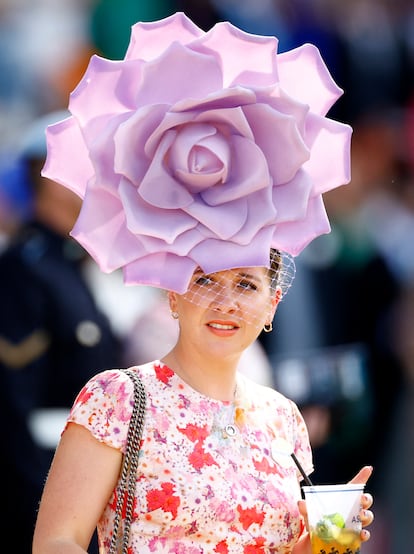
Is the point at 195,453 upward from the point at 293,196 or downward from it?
downward

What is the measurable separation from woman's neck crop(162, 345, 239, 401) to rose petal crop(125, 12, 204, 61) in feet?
2.22

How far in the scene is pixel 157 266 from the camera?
296 cm

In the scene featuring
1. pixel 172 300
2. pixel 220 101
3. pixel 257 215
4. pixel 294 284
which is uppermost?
pixel 220 101

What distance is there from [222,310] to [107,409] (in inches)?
13.6

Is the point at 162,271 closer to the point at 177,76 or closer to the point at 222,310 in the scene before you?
the point at 222,310

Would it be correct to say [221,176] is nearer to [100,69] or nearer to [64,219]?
[100,69]

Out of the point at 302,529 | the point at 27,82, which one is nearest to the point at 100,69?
the point at 302,529

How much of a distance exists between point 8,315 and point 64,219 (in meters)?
0.51

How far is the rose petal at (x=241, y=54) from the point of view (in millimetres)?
3018

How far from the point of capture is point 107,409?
2852 millimetres

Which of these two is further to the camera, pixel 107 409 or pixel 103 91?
pixel 103 91

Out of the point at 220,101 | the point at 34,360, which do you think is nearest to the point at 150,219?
the point at 220,101

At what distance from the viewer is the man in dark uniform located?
5.00m

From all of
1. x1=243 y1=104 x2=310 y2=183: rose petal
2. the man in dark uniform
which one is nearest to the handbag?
x1=243 y1=104 x2=310 y2=183: rose petal
